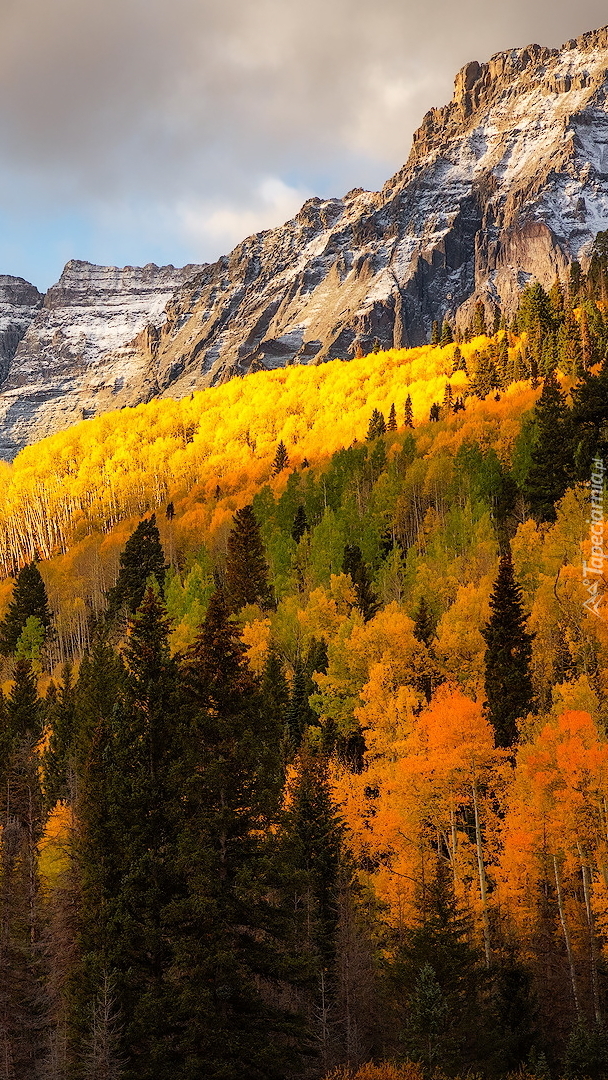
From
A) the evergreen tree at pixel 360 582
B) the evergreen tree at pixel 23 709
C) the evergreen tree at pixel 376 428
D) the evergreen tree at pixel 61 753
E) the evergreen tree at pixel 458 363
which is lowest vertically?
the evergreen tree at pixel 61 753

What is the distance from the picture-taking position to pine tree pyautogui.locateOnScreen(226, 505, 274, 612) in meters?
76.9

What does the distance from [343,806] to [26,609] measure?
62839mm

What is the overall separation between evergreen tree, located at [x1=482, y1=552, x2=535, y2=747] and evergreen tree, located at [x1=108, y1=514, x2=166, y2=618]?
44437 millimetres

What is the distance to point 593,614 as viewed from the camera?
46.2 metres

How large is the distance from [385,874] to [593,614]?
59.7 ft

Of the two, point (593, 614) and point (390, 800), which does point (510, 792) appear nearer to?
point (390, 800)

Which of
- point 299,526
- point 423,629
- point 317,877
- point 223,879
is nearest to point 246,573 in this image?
point 299,526

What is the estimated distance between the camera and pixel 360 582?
66.8m

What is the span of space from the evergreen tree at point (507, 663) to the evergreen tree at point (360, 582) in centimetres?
1644

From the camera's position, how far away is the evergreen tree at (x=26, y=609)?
9300 centimetres

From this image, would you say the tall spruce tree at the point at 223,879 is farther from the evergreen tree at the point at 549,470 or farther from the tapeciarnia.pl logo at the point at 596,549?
the evergreen tree at the point at 549,470

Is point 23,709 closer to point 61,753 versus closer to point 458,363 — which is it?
point 61,753

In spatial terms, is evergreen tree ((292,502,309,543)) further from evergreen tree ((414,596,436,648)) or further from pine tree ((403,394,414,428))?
evergreen tree ((414,596,436,648))

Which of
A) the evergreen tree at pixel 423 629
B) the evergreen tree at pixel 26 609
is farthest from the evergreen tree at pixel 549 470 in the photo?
the evergreen tree at pixel 26 609
